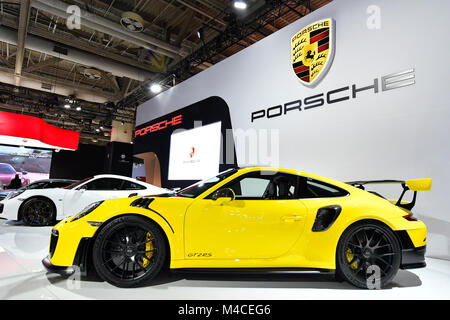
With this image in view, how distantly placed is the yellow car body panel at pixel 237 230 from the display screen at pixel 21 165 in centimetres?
1072

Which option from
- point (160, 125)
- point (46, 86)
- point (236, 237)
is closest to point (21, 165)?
point (46, 86)

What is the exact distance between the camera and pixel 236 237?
2.10 meters

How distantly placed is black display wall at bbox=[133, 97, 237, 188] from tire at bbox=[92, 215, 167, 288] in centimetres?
411

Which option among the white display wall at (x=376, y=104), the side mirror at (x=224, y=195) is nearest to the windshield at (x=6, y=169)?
the white display wall at (x=376, y=104)

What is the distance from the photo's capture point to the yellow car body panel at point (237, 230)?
2066 mm

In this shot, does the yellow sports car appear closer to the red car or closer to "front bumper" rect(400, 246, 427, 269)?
"front bumper" rect(400, 246, 427, 269)

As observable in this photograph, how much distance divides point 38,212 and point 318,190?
502 cm

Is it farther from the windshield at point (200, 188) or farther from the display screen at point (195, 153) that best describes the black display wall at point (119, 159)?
the windshield at point (200, 188)

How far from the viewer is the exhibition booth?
6.80 ft

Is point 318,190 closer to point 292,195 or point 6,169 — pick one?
point 292,195

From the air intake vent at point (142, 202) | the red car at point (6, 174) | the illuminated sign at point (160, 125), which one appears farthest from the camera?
the red car at point (6, 174)
